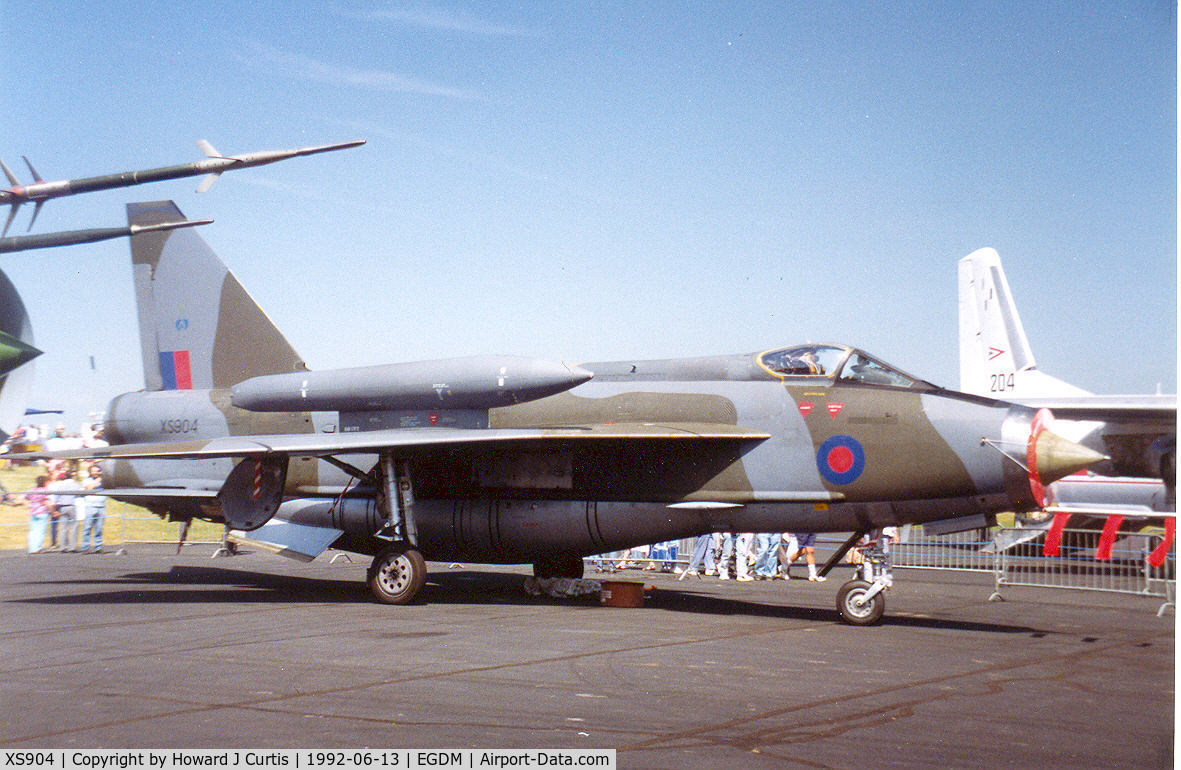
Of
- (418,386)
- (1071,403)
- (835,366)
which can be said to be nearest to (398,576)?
(418,386)

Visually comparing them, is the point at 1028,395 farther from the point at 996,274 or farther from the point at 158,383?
the point at 158,383

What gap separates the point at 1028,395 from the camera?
21.6 m

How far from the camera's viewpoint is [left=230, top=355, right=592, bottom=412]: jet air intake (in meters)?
12.0

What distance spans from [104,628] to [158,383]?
6.67 m

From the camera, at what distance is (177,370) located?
16234mm

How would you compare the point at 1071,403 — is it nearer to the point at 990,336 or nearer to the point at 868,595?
the point at 990,336

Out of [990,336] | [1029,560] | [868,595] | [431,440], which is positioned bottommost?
[1029,560]

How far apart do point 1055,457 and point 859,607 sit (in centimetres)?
254

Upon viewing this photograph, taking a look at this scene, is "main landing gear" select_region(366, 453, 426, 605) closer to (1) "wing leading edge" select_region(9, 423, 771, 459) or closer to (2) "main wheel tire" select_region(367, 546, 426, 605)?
(2) "main wheel tire" select_region(367, 546, 426, 605)

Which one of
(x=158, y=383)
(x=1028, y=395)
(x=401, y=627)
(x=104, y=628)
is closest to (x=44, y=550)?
(x=158, y=383)

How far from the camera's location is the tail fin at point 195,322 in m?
16.1

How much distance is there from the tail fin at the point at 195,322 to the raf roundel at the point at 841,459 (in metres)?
8.27

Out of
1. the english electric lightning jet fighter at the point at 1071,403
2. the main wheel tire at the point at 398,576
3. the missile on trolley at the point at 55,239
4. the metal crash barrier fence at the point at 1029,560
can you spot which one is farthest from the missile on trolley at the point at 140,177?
the english electric lightning jet fighter at the point at 1071,403

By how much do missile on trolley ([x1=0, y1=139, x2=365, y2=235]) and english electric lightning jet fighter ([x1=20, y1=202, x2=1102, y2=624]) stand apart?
443cm
